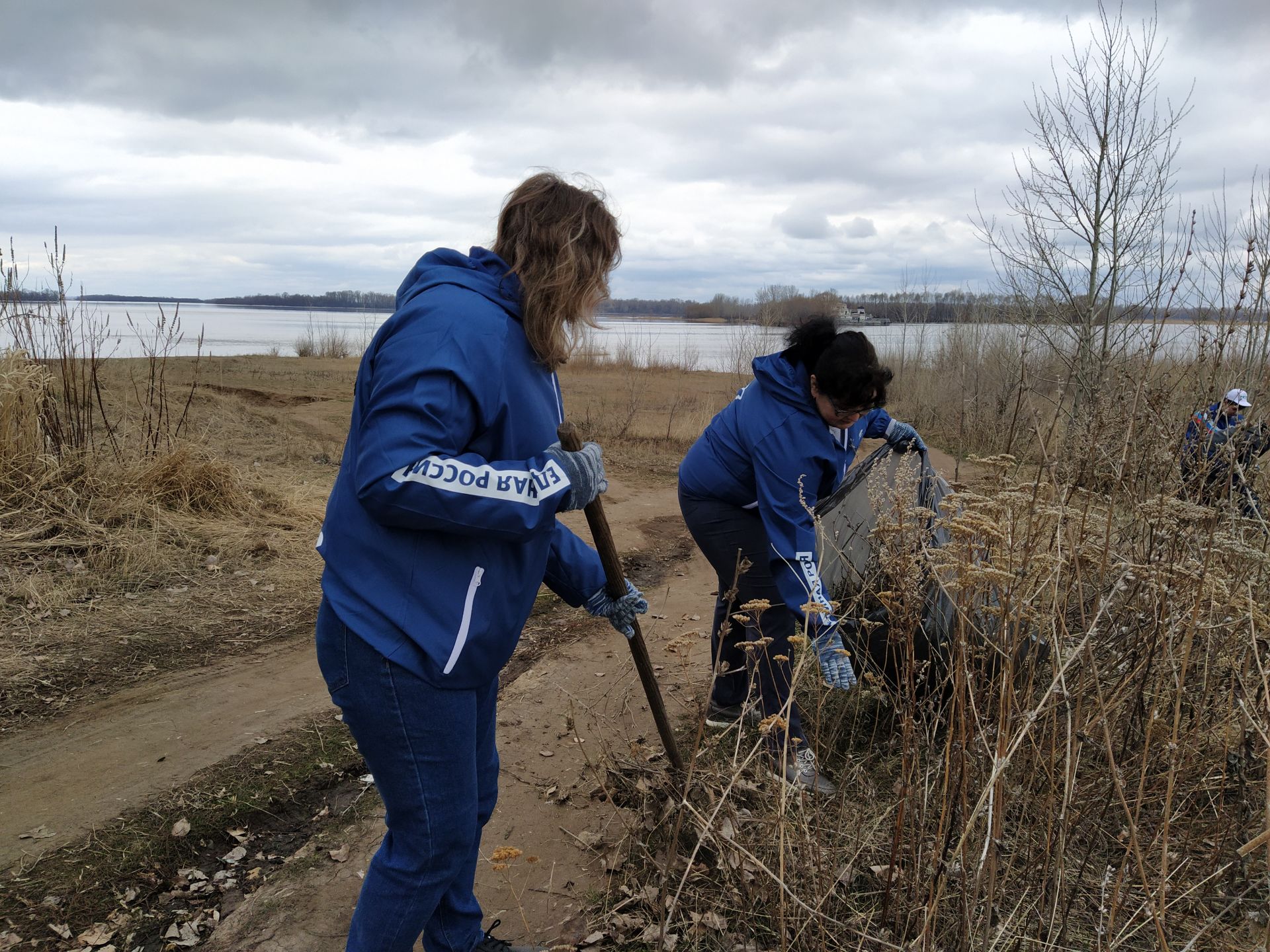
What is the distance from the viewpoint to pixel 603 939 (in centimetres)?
268

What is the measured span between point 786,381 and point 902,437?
81 cm

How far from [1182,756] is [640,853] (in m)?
1.67

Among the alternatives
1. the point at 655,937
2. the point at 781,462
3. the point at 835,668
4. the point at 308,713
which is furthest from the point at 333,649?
the point at 308,713

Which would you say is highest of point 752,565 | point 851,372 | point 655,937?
point 851,372

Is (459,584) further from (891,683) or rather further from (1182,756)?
(891,683)

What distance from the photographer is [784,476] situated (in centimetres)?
314

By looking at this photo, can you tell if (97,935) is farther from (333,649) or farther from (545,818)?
(333,649)

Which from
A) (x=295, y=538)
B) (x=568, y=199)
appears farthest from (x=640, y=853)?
(x=295, y=538)

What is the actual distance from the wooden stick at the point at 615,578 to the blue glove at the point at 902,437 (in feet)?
5.47

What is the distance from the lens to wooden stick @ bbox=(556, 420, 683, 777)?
1.99 m

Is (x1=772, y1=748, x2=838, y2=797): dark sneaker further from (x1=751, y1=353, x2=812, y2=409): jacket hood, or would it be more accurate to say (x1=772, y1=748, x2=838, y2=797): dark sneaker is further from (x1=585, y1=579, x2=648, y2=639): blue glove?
(x1=751, y1=353, x2=812, y2=409): jacket hood

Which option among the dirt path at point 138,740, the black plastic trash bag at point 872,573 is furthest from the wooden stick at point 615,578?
the dirt path at point 138,740

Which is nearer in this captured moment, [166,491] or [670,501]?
[166,491]

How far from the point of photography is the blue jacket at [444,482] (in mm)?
1659
